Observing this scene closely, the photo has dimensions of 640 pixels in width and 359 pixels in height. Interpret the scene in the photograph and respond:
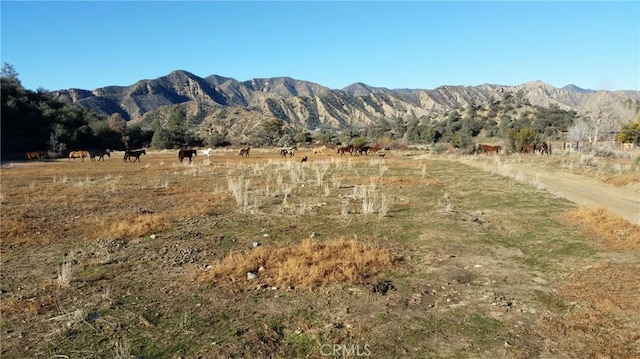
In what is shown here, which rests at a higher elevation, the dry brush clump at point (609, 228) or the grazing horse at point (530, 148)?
the grazing horse at point (530, 148)

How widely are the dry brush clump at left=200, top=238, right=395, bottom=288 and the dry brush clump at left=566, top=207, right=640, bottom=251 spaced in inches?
198

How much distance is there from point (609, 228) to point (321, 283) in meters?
7.83

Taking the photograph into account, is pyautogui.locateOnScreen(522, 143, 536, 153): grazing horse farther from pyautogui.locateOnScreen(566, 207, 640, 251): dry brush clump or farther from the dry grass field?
pyautogui.locateOnScreen(566, 207, 640, 251): dry brush clump

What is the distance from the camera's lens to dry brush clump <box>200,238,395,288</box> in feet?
24.0

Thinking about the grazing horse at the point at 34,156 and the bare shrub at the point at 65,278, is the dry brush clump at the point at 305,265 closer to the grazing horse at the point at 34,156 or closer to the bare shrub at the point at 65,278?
the bare shrub at the point at 65,278

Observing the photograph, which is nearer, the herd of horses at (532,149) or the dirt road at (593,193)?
the dirt road at (593,193)

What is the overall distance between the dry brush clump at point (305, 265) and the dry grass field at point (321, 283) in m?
0.04

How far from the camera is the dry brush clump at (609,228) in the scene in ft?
30.2

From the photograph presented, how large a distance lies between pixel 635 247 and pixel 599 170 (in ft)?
62.1

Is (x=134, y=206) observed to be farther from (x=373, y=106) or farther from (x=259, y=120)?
(x=373, y=106)

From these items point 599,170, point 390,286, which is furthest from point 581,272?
point 599,170

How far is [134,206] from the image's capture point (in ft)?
51.3

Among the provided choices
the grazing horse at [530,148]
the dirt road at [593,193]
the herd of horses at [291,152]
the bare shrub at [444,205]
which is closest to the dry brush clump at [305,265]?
the bare shrub at [444,205]

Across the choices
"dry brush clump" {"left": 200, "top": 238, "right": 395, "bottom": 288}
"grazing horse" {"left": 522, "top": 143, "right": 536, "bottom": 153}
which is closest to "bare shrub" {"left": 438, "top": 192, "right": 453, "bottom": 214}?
"dry brush clump" {"left": 200, "top": 238, "right": 395, "bottom": 288}
